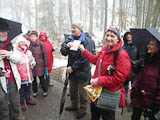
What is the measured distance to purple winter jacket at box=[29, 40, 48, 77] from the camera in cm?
378

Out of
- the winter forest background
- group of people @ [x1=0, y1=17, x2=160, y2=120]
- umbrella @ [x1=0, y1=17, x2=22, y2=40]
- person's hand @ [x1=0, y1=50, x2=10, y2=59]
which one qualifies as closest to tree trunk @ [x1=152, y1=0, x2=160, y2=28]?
the winter forest background

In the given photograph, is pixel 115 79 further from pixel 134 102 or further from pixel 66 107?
pixel 66 107

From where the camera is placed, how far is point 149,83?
1.94m

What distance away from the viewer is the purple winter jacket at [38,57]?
3.78 m

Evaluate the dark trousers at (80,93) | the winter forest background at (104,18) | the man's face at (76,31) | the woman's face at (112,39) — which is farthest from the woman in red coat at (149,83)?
the winter forest background at (104,18)

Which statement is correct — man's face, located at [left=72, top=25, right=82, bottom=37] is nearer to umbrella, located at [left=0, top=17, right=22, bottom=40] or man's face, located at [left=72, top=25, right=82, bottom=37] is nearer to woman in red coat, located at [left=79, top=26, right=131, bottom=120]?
woman in red coat, located at [left=79, top=26, right=131, bottom=120]

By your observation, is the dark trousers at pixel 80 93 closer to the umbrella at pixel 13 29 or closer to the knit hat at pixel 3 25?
the umbrella at pixel 13 29

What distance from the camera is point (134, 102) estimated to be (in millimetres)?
2234

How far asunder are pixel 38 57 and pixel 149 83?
3.11 meters

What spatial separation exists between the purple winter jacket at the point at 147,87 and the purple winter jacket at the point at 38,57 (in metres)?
2.78

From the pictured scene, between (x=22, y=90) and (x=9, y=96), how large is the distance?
2.55 feet

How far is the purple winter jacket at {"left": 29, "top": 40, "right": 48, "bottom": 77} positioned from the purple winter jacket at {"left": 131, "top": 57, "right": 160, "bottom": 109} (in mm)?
2781

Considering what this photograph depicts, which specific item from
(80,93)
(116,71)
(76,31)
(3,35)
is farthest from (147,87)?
(3,35)

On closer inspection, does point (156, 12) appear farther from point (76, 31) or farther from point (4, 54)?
point (4, 54)
